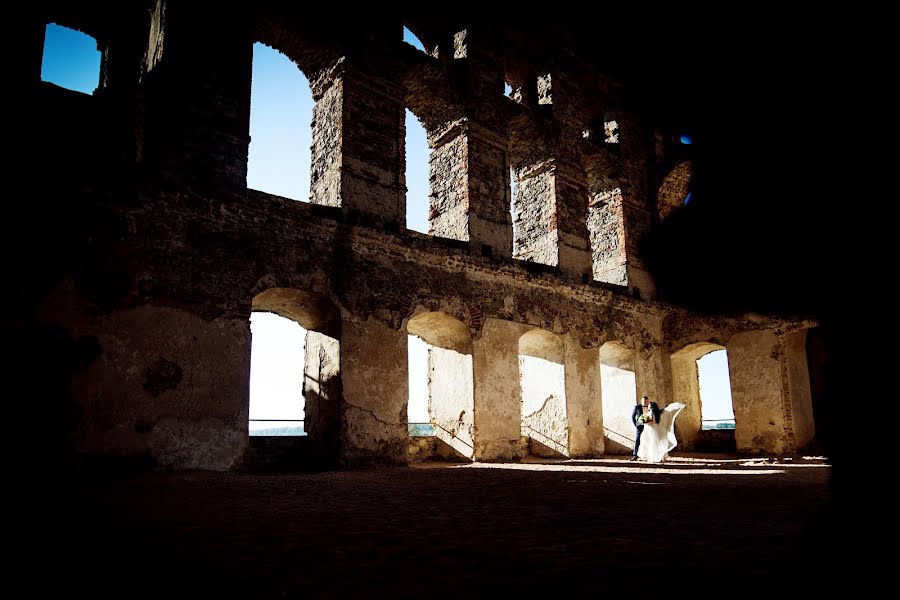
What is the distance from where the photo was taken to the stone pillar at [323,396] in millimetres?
8859

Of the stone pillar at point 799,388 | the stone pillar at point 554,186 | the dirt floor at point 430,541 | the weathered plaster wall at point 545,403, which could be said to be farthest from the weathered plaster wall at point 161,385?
the stone pillar at point 799,388

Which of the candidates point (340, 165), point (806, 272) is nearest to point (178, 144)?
point (340, 165)

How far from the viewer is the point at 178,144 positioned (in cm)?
834

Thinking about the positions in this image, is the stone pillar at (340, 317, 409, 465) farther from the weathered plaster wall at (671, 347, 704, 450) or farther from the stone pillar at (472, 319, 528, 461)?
the weathered plaster wall at (671, 347, 704, 450)

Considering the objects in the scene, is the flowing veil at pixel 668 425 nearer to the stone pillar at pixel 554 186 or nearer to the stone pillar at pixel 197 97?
the stone pillar at pixel 554 186

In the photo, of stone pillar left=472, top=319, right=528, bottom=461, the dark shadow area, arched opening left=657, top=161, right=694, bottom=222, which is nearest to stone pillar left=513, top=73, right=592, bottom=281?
stone pillar left=472, top=319, right=528, bottom=461

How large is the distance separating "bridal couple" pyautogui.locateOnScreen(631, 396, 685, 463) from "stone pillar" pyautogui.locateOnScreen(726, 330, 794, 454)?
306 centimetres

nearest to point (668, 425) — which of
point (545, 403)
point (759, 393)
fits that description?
point (545, 403)

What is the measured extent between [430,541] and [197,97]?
7.89 m

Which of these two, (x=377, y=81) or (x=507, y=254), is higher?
(x=377, y=81)

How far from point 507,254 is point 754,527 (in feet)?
28.2

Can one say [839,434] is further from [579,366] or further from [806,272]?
[579,366]

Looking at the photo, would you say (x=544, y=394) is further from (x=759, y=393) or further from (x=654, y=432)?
(x=759, y=393)

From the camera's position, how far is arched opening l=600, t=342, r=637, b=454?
13.6 metres
